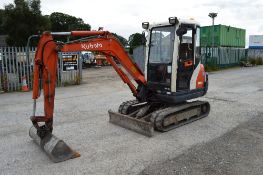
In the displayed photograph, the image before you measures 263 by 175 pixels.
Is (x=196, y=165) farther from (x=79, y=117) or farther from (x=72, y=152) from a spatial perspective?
(x=79, y=117)

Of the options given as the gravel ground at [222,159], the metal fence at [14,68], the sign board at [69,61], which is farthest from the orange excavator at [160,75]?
the sign board at [69,61]

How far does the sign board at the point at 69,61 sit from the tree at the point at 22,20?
45.7 feet

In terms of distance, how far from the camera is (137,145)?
617 centimetres

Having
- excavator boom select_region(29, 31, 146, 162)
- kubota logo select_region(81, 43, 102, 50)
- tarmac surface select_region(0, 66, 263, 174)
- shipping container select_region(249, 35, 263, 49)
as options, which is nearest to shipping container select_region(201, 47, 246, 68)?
tarmac surface select_region(0, 66, 263, 174)

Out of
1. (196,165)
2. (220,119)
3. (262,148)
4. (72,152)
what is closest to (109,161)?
(72,152)

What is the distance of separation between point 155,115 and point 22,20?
994 inches

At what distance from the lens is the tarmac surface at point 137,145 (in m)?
5.13

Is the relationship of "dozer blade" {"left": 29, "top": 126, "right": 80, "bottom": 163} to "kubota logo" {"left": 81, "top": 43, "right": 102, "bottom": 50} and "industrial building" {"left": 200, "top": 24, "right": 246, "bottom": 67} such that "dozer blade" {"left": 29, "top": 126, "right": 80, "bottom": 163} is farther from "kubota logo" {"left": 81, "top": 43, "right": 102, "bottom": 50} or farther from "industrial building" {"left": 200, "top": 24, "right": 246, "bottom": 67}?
"industrial building" {"left": 200, "top": 24, "right": 246, "bottom": 67}

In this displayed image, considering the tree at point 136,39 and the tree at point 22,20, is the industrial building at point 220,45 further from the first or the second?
the tree at point 22,20

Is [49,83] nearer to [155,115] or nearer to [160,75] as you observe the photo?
[155,115]

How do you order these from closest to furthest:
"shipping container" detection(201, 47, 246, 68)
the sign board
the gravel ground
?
the gravel ground
the sign board
"shipping container" detection(201, 47, 246, 68)

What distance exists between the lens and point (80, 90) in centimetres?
1390

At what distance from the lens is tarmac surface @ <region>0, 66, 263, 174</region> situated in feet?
16.8

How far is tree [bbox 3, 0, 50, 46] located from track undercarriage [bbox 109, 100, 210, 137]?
2251 centimetres
